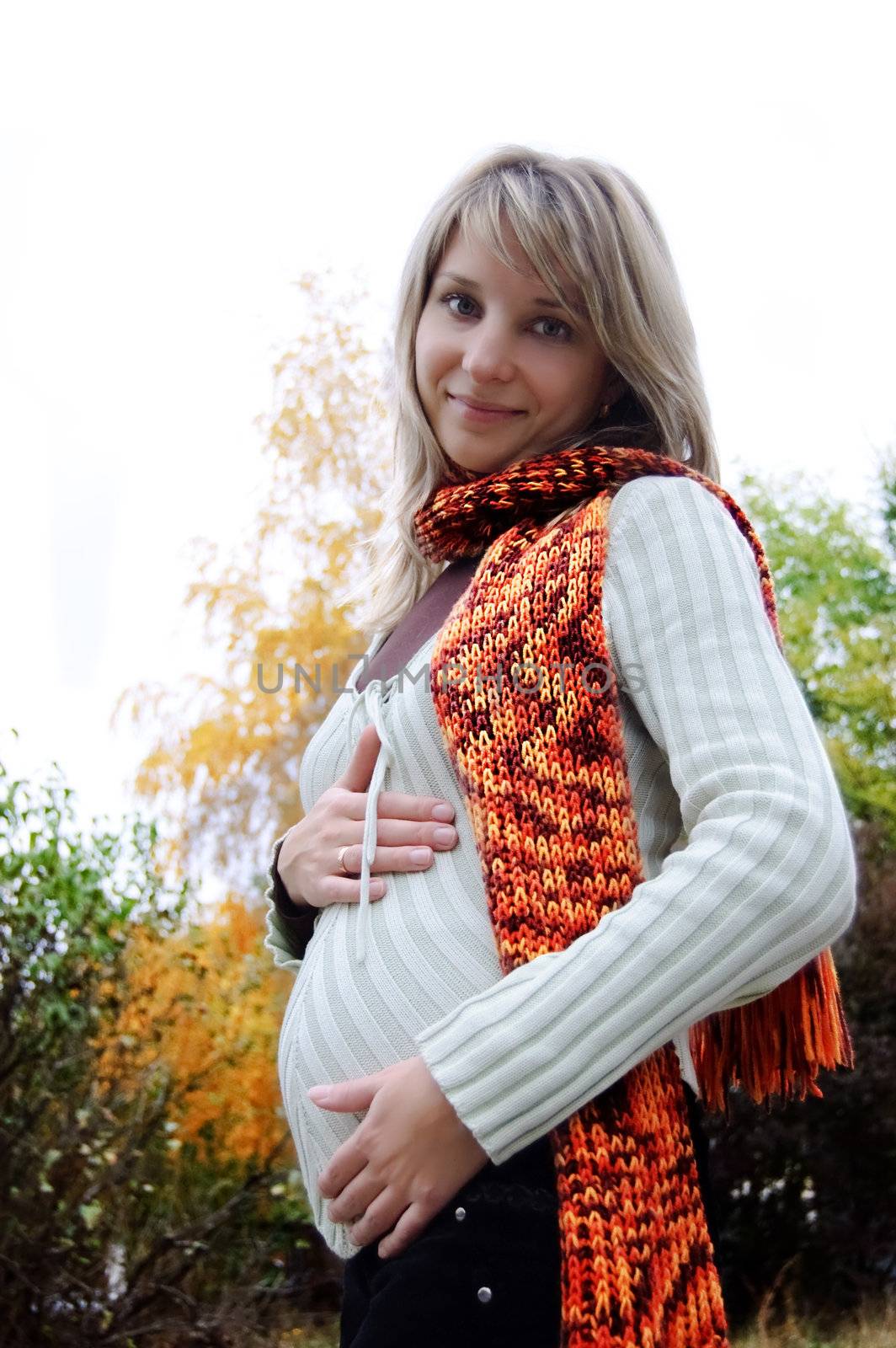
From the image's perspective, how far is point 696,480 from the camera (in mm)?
1254

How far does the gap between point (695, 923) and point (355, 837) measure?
1.42 feet

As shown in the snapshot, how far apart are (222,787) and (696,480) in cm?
779

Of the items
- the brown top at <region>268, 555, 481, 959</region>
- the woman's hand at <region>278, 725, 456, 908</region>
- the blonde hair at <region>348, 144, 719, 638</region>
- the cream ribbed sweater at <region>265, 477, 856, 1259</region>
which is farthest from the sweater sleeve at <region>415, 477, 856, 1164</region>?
the brown top at <region>268, 555, 481, 959</region>

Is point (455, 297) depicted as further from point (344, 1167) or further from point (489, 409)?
point (344, 1167)

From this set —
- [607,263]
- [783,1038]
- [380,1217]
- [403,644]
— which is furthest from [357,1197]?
[607,263]

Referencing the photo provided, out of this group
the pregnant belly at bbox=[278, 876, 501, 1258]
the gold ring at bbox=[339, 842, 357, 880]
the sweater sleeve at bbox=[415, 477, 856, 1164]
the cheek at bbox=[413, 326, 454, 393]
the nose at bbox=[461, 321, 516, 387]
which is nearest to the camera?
the sweater sleeve at bbox=[415, 477, 856, 1164]

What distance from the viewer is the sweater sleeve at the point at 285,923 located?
5.11 ft

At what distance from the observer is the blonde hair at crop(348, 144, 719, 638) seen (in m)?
1.40

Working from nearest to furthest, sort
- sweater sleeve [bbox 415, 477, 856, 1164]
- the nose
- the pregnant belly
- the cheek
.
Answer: sweater sleeve [bbox 415, 477, 856, 1164]
the pregnant belly
the nose
the cheek

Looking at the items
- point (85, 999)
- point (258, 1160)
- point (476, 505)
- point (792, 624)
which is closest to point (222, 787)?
point (258, 1160)

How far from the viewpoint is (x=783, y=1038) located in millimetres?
1254

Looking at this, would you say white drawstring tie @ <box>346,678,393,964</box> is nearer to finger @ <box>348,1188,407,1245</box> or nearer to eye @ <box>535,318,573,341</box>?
finger @ <box>348,1188,407,1245</box>

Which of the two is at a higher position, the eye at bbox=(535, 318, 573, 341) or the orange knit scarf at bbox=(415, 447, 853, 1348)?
the eye at bbox=(535, 318, 573, 341)

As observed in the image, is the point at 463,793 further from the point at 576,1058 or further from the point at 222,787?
the point at 222,787
